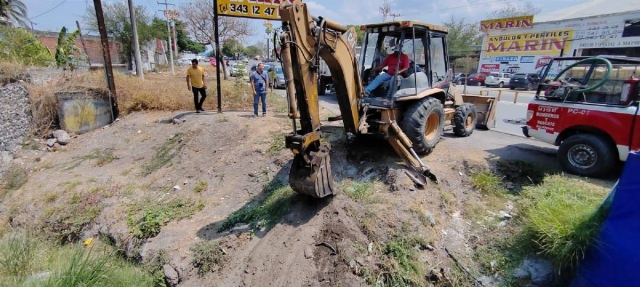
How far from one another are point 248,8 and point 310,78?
6114 millimetres

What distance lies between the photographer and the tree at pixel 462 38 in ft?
134

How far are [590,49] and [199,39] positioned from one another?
27.6m

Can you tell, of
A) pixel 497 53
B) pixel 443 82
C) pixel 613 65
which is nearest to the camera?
pixel 613 65

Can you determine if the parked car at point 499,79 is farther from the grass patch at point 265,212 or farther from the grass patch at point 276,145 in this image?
the grass patch at point 265,212

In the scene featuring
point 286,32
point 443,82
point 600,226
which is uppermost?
point 286,32

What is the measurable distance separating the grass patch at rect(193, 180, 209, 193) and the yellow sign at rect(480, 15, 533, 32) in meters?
31.2

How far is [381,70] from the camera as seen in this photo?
6074mm

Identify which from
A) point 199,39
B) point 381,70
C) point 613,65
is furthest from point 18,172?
point 199,39

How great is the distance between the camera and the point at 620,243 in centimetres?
274

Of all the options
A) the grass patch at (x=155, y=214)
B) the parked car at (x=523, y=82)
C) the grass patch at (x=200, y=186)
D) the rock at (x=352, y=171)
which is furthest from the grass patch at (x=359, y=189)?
the parked car at (x=523, y=82)

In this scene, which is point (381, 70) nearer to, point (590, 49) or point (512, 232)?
point (512, 232)

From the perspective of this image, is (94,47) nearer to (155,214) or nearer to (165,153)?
(165,153)

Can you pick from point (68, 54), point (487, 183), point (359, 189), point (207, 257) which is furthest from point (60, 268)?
point (68, 54)

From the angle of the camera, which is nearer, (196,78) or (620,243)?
(620,243)
